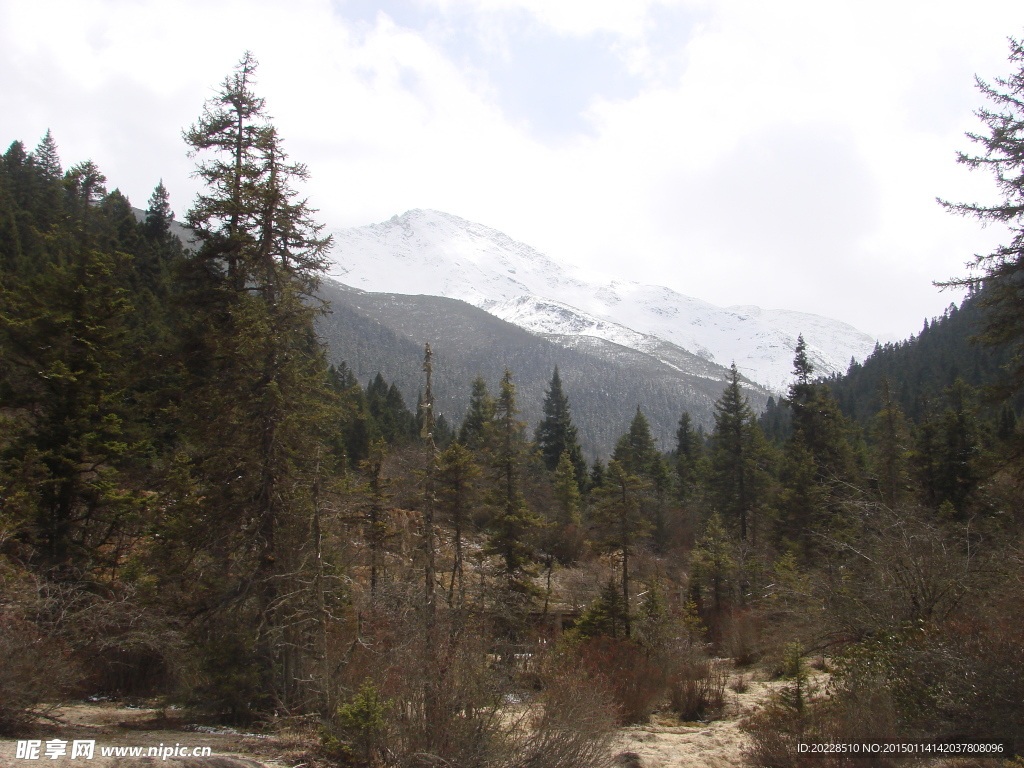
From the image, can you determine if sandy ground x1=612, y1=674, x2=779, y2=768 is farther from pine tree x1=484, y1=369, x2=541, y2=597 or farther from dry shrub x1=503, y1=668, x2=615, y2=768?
pine tree x1=484, y1=369, x2=541, y2=597

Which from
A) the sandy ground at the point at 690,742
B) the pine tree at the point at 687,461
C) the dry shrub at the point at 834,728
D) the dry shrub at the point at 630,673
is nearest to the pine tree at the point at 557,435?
the pine tree at the point at 687,461

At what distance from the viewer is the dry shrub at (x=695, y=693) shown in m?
15.9

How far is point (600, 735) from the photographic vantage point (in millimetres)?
9328

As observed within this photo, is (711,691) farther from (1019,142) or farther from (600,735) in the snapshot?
(1019,142)

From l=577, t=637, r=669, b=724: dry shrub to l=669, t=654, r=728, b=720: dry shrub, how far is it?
36cm

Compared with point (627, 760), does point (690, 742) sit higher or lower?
lower

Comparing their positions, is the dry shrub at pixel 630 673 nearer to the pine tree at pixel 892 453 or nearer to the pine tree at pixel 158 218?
the pine tree at pixel 892 453

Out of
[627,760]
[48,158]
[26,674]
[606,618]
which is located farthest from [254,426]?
[48,158]

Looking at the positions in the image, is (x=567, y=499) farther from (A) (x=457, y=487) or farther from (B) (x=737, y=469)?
(A) (x=457, y=487)

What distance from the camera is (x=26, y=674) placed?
8.82m

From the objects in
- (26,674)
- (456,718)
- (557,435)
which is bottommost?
(456,718)

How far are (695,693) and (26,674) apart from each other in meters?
14.6

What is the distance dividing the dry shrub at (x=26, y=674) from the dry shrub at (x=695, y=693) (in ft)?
45.0

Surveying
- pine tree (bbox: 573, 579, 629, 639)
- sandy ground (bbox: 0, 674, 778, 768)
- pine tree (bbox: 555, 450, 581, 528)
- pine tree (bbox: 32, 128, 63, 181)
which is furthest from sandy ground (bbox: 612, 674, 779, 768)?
pine tree (bbox: 32, 128, 63, 181)
